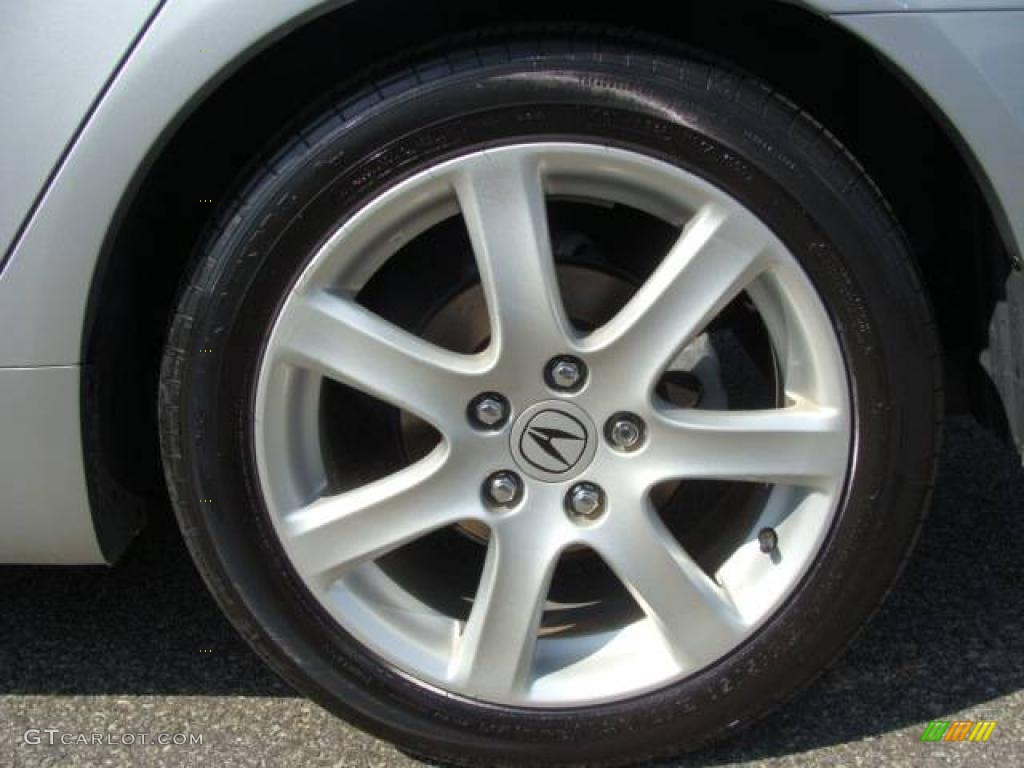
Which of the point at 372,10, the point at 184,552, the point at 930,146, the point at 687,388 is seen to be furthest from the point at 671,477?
the point at 184,552

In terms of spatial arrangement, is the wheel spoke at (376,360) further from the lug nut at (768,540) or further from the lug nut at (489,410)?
the lug nut at (768,540)

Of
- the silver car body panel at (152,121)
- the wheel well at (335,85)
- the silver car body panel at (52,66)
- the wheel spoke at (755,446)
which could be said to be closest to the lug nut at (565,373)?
the wheel spoke at (755,446)

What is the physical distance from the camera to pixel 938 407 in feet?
5.58

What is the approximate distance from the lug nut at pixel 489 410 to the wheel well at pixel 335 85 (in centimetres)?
46

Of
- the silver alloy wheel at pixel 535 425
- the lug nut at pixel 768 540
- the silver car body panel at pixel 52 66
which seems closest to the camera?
the silver car body panel at pixel 52 66

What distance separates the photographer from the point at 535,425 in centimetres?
169

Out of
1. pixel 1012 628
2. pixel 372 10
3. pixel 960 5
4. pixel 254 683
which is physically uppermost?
pixel 960 5

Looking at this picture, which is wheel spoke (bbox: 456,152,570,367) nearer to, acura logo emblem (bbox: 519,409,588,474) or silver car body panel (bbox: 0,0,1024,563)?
acura logo emblem (bbox: 519,409,588,474)

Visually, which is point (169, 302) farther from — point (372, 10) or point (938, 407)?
point (938, 407)

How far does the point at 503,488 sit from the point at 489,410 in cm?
11

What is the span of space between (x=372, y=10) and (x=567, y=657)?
97cm

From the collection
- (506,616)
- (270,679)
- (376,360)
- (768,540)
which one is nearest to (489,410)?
(376,360)

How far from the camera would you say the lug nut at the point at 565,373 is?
1677mm

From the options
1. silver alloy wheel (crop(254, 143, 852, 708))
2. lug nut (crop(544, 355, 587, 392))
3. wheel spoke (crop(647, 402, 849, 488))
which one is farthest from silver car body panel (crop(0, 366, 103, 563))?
wheel spoke (crop(647, 402, 849, 488))
